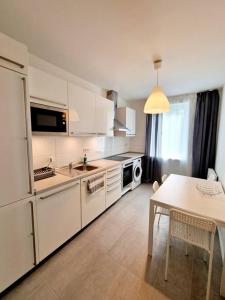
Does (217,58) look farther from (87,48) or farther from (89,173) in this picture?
(89,173)

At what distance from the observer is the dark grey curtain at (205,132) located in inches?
126

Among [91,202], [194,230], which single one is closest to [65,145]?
[91,202]

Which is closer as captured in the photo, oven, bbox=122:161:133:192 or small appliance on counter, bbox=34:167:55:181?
small appliance on counter, bbox=34:167:55:181

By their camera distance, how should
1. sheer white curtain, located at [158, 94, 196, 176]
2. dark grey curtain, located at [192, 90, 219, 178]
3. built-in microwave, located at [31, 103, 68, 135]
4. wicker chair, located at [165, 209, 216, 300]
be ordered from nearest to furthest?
wicker chair, located at [165, 209, 216, 300]
built-in microwave, located at [31, 103, 68, 135]
dark grey curtain, located at [192, 90, 219, 178]
sheer white curtain, located at [158, 94, 196, 176]

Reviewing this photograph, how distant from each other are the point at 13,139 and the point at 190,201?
1886 millimetres

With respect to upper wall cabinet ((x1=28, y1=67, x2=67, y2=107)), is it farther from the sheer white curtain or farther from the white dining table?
the sheer white curtain

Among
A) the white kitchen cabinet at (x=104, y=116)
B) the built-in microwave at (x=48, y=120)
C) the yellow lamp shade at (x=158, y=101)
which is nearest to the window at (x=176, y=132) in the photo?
the white kitchen cabinet at (x=104, y=116)

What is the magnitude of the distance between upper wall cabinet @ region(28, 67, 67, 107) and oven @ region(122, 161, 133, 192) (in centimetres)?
190

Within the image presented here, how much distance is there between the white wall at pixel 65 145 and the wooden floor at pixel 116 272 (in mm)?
1246

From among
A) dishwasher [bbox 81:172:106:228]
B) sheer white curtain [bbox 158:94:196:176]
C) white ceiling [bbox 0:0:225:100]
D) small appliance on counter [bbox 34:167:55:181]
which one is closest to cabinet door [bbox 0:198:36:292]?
small appliance on counter [bbox 34:167:55:181]

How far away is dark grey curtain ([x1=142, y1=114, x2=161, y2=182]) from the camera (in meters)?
4.01

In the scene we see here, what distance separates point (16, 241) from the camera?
131 centimetres

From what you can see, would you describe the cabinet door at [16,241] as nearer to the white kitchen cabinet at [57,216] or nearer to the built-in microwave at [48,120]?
the white kitchen cabinet at [57,216]

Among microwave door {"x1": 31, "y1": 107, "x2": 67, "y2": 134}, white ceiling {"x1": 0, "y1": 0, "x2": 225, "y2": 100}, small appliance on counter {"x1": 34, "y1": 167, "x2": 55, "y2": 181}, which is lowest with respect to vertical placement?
small appliance on counter {"x1": 34, "y1": 167, "x2": 55, "y2": 181}
